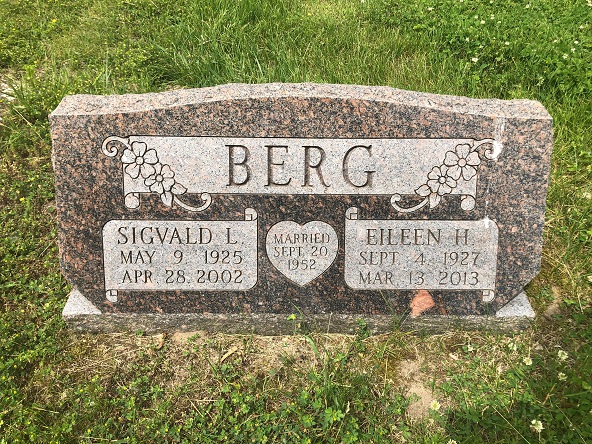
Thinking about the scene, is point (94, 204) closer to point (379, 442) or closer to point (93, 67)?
point (379, 442)

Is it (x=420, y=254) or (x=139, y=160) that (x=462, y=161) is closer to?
(x=420, y=254)

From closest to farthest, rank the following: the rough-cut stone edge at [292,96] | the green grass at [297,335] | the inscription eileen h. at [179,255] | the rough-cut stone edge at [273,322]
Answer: the green grass at [297,335], the rough-cut stone edge at [292,96], the inscription eileen h. at [179,255], the rough-cut stone edge at [273,322]

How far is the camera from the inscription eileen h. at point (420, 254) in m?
3.08

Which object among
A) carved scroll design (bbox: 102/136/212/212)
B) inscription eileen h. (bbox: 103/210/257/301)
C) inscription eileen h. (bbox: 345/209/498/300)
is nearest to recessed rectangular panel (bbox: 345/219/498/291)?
inscription eileen h. (bbox: 345/209/498/300)

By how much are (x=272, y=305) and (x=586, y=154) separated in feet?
8.23

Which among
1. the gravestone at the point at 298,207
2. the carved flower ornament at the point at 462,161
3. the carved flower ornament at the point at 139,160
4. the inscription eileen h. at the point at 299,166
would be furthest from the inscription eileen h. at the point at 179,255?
the carved flower ornament at the point at 462,161

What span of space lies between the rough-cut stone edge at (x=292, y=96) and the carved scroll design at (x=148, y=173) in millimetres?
161

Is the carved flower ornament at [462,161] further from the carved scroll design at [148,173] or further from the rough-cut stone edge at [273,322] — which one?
the carved scroll design at [148,173]

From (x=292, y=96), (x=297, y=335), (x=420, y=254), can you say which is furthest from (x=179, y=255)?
(x=420, y=254)

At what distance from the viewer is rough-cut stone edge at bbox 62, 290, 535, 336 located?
3193mm

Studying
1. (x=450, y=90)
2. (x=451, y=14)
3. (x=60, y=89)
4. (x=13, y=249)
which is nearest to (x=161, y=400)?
(x=13, y=249)

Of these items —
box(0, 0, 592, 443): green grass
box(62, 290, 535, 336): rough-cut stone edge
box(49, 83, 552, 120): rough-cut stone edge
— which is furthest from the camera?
box(62, 290, 535, 336): rough-cut stone edge

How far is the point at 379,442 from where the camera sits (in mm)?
2650

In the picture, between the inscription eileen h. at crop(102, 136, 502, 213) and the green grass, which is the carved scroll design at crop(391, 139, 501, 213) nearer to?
the inscription eileen h. at crop(102, 136, 502, 213)
